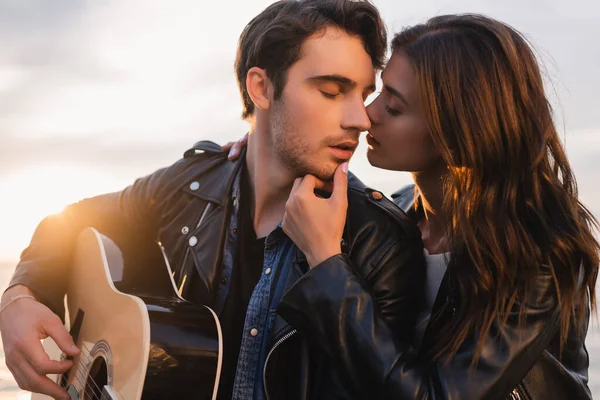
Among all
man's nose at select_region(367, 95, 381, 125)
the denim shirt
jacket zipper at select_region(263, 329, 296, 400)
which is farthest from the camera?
man's nose at select_region(367, 95, 381, 125)

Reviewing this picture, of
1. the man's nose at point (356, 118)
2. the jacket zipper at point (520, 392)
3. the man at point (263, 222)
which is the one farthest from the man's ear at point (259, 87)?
the jacket zipper at point (520, 392)

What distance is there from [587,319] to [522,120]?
2.51 feet

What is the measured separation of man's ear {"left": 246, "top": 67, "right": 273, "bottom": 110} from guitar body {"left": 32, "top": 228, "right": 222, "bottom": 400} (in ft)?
2.82

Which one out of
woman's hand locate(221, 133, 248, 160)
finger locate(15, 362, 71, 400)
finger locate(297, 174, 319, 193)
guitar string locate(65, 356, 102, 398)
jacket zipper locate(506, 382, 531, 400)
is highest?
woman's hand locate(221, 133, 248, 160)

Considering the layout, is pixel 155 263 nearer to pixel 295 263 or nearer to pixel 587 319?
pixel 295 263

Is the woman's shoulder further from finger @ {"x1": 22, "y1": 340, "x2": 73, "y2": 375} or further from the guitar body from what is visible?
finger @ {"x1": 22, "y1": 340, "x2": 73, "y2": 375}

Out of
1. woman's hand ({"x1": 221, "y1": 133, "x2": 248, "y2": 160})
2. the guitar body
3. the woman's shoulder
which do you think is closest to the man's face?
woman's hand ({"x1": 221, "y1": 133, "x2": 248, "y2": 160})

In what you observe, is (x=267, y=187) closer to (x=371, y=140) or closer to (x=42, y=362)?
(x=371, y=140)

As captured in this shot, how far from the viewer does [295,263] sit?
251 cm

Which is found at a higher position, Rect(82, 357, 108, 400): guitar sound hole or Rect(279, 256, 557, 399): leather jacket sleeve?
Rect(279, 256, 557, 399): leather jacket sleeve

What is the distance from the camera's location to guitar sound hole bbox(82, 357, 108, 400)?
7.70ft

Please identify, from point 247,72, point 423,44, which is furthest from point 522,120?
point 247,72

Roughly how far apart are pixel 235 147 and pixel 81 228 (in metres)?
0.81

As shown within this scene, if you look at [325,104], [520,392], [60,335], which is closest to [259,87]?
[325,104]
